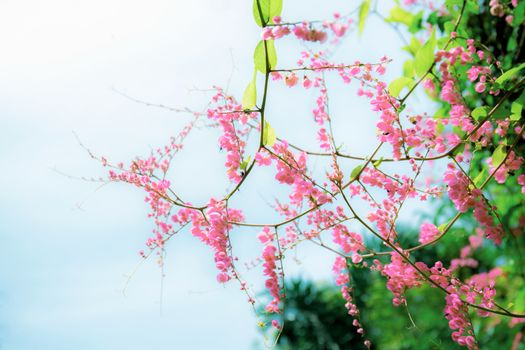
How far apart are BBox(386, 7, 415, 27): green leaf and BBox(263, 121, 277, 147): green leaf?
38.2 inches

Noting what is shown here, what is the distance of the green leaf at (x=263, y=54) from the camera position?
1215 millimetres

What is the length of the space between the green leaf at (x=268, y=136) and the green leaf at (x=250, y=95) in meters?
0.06

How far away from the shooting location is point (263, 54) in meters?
1.22

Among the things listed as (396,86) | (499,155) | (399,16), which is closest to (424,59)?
(396,86)

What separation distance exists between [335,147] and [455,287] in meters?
0.47

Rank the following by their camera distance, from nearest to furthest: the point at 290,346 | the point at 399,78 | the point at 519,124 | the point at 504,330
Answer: the point at 399,78, the point at 519,124, the point at 504,330, the point at 290,346

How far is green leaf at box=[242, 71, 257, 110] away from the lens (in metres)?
1.28

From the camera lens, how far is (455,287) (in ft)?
4.80

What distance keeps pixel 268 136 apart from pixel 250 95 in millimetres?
105

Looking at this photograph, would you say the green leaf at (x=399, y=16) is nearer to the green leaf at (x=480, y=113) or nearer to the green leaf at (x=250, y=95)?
the green leaf at (x=480, y=113)

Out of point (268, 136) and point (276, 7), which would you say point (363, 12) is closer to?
point (276, 7)

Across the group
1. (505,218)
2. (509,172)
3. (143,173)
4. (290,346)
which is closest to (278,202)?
(143,173)

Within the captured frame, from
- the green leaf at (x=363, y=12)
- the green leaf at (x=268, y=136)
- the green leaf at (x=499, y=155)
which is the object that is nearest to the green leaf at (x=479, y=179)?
the green leaf at (x=499, y=155)

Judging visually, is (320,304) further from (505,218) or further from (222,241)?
(222,241)
